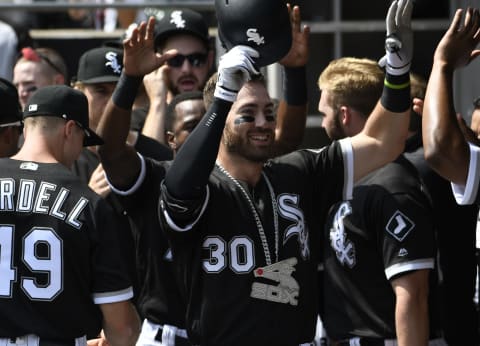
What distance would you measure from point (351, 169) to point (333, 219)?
92 centimetres

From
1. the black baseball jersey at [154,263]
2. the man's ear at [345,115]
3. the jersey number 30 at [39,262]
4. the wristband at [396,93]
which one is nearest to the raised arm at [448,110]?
the wristband at [396,93]

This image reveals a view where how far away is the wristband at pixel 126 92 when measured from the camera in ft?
18.1

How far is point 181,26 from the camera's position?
734cm

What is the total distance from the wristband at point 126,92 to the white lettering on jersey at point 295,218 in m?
0.86

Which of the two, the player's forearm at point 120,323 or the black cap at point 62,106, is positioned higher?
the black cap at point 62,106

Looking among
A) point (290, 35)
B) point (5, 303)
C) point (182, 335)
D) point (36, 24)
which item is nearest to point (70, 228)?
point (5, 303)

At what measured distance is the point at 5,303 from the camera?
520cm

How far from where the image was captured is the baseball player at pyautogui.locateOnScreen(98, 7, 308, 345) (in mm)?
5508

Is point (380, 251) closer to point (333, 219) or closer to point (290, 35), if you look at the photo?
point (333, 219)

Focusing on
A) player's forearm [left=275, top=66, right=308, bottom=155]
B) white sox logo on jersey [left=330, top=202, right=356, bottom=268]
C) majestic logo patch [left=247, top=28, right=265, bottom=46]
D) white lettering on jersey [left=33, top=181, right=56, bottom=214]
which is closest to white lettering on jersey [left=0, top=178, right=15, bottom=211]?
white lettering on jersey [left=33, top=181, right=56, bottom=214]

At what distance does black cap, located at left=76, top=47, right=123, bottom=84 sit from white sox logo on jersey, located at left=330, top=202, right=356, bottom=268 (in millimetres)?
1726

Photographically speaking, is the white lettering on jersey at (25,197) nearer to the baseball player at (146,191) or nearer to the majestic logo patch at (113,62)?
the baseball player at (146,191)

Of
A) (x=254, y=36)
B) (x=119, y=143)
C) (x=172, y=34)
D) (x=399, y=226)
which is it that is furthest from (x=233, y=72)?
(x=172, y=34)

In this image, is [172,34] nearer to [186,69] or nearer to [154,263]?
[186,69]
